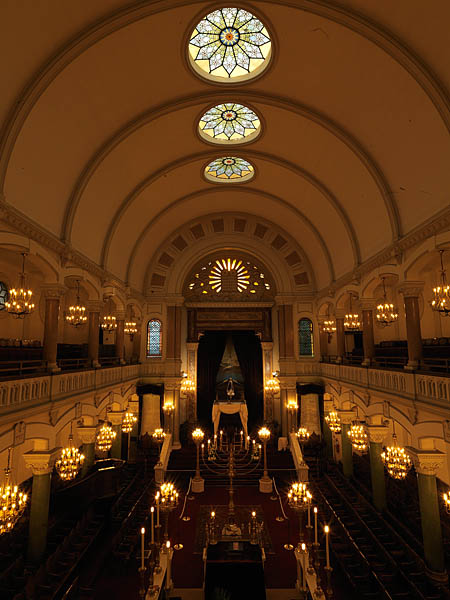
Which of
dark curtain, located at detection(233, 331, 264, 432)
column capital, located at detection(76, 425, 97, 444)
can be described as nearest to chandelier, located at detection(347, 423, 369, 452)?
dark curtain, located at detection(233, 331, 264, 432)

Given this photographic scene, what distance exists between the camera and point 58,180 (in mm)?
12320

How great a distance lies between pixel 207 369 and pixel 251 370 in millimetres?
3105

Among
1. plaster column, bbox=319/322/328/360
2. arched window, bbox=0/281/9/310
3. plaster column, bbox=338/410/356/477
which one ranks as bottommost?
plaster column, bbox=338/410/356/477

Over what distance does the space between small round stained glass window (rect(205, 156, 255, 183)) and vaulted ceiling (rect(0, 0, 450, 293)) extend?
1503mm

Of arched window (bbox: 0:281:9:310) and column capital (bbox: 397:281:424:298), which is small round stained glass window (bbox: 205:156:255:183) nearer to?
column capital (bbox: 397:281:424:298)

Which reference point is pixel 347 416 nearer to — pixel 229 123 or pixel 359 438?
pixel 359 438

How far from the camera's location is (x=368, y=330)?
15.8 m

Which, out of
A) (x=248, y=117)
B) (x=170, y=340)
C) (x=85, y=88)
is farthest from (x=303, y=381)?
(x=85, y=88)

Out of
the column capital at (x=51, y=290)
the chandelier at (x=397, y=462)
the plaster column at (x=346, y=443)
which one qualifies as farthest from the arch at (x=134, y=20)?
the plaster column at (x=346, y=443)

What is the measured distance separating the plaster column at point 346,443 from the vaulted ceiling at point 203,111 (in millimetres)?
7237

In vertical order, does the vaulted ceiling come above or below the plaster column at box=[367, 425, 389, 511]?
above

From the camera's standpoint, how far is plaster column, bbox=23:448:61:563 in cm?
1095

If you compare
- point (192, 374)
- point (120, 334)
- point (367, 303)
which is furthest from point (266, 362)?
point (120, 334)

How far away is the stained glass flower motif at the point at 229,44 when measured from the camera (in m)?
10.7
